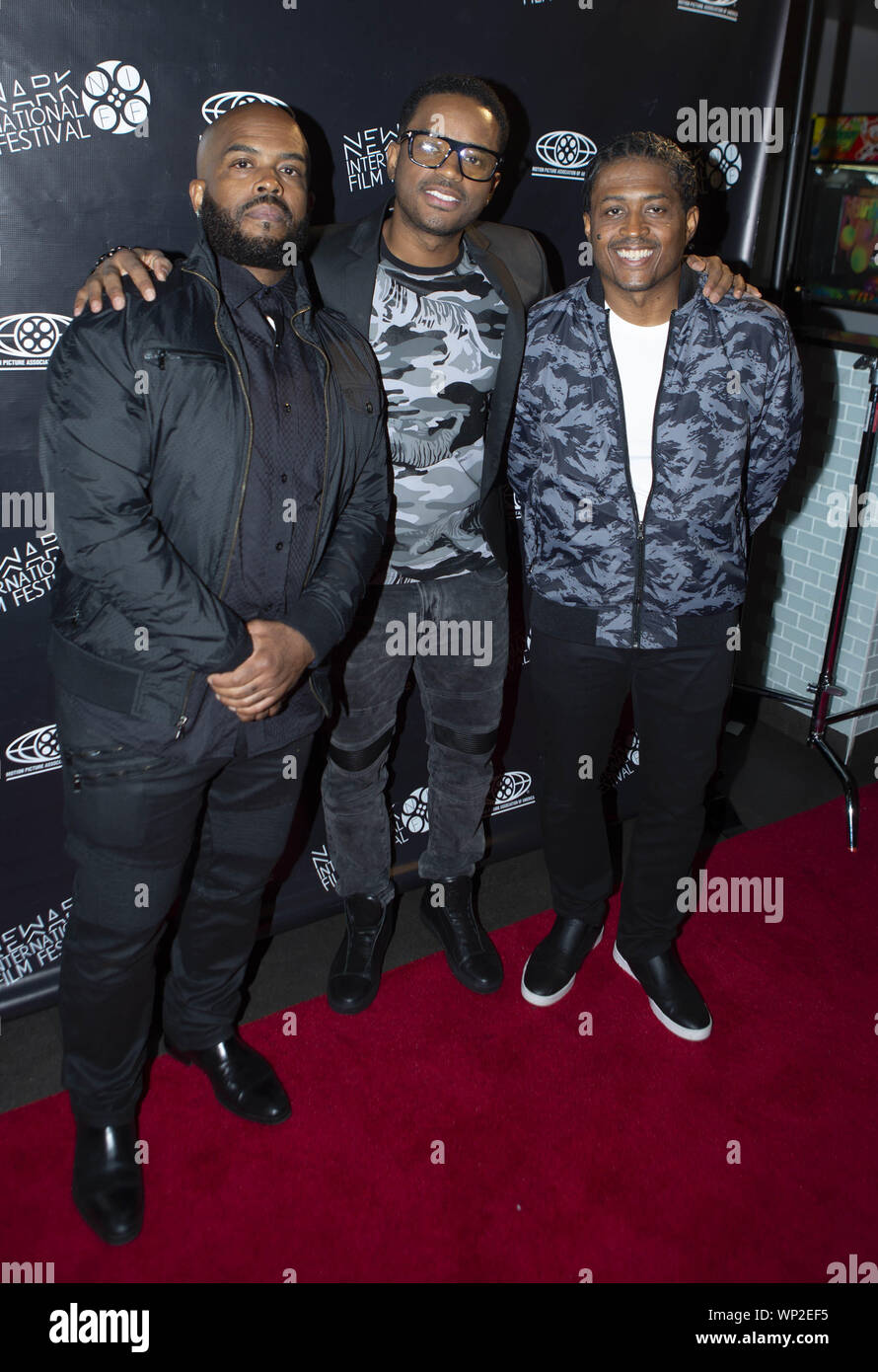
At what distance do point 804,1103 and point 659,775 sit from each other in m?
0.89

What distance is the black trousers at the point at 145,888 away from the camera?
1.94 metres

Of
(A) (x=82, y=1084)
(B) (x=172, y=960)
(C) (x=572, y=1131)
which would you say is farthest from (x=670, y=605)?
(A) (x=82, y=1084)

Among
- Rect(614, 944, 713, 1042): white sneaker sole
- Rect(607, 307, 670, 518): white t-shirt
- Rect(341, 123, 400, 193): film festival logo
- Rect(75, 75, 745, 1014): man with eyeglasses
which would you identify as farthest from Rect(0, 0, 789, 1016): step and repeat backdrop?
Rect(614, 944, 713, 1042): white sneaker sole

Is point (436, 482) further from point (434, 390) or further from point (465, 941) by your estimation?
point (465, 941)

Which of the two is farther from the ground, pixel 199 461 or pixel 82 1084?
pixel 199 461

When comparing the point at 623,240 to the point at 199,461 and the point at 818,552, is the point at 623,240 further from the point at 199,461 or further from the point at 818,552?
the point at 818,552

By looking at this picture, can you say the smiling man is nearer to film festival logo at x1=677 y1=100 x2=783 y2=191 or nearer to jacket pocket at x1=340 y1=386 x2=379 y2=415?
jacket pocket at x1=340 y1=386 x2=379 y2=415

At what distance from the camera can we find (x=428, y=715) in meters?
2.78

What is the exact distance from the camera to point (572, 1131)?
2426mm

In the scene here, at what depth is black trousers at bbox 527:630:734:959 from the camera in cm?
246

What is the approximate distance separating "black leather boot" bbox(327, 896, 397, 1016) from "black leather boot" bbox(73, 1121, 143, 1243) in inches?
27.3

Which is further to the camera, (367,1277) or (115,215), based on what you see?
(115,215)
